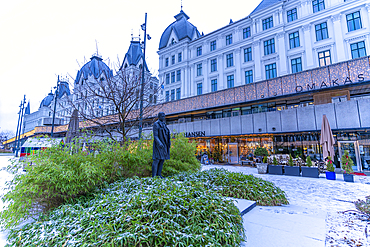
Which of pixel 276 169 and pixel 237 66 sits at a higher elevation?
pixel 237 66

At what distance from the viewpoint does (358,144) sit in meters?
14.7

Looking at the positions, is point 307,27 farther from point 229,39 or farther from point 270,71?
point 229,39

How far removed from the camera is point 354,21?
20500 mm

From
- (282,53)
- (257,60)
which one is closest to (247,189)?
(282,53)

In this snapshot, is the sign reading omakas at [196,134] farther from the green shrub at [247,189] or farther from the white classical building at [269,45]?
the green shrub at [247,189]

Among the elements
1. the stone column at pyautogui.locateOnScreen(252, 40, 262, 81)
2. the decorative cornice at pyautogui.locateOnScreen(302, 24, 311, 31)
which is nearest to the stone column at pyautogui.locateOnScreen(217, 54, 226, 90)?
the stone column at pyautogui.locateOnScreen(252, 40, 262, 81)

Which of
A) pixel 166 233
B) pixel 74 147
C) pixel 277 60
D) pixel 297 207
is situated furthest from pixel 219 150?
pixel 166 233

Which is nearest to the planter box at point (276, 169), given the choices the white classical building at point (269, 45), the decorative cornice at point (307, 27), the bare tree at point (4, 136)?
the white classical building at point (269, 45)

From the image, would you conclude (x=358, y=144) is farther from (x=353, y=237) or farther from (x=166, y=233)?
(x=166, y=233)

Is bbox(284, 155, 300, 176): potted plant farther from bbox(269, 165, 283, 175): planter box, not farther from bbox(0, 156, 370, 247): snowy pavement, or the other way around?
bbox(0, 156, 370, 247): snowy pavement

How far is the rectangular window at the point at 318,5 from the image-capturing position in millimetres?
22400

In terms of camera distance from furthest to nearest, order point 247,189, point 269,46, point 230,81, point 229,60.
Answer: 1. point 229,60
2. point 230,81
3. point 269,46
4. point 247,189

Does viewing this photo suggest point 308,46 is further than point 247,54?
No

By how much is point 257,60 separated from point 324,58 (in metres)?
7.75
